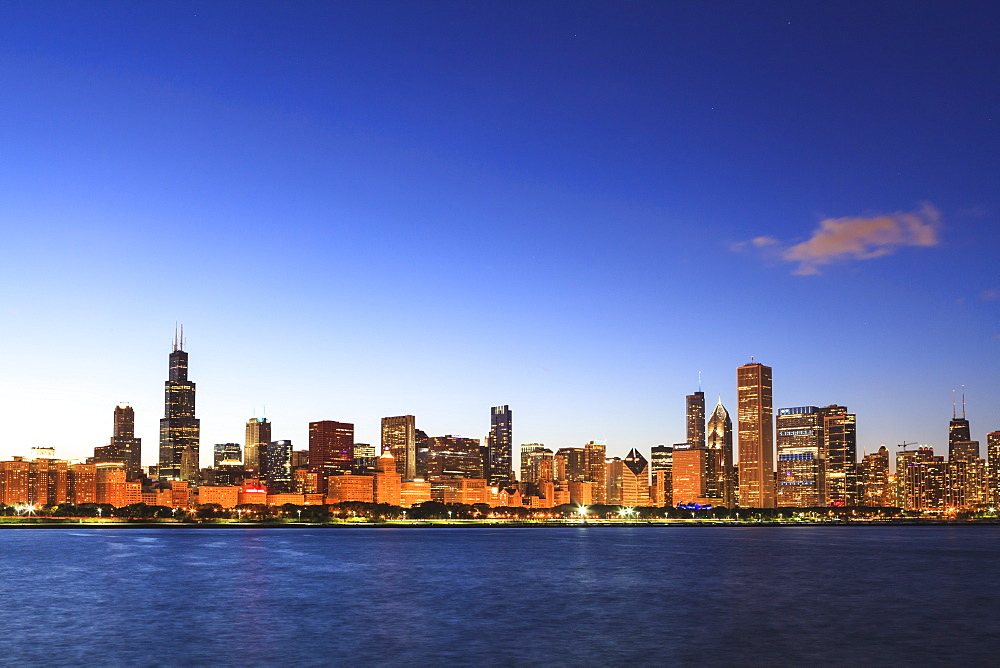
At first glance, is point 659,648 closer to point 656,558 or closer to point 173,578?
point 173,578

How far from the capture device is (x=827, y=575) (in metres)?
96.0

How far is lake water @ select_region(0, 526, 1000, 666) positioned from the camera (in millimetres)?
47281

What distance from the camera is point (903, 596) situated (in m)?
75.1

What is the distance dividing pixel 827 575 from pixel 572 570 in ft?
82.1

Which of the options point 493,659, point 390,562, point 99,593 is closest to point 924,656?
point 493,659

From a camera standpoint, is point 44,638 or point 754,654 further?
point 44,638

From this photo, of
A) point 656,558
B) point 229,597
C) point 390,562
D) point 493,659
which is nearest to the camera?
point 493,659

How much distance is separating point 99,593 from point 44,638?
25.9m

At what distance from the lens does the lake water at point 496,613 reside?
1861 inches

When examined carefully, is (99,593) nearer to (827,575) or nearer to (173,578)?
(173,578)

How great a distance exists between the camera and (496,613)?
63.4 meters

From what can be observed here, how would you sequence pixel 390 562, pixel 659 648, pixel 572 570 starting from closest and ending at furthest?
pixel 659 648 < pixel 572 570 < pixel 390 562

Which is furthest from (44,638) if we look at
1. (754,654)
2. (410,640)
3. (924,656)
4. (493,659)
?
(924,656)

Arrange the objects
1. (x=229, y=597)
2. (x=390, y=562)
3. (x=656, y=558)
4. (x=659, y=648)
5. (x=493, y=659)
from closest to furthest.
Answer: (x=493, y=659), (x=659, y=648), (x=229, y=597), (x=390, y=562), (x=656, y=558)
